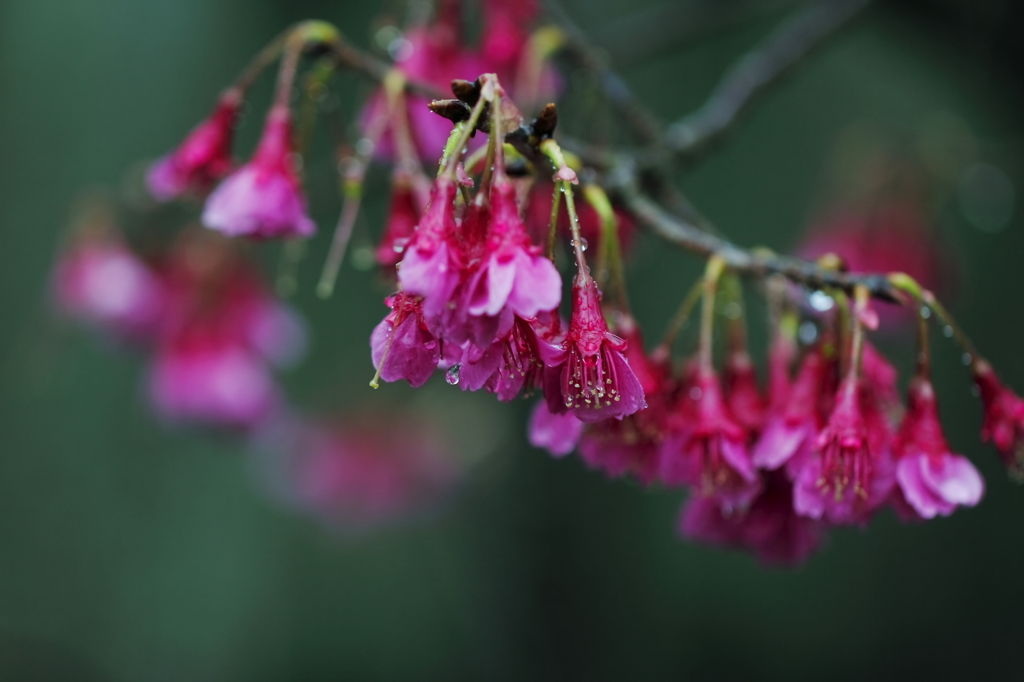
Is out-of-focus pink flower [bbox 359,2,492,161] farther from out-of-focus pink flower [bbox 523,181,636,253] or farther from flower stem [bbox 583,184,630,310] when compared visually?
flower stem [bbox 583,184,630,310]

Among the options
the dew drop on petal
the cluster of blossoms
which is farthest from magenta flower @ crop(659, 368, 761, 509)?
the dew drop on petal

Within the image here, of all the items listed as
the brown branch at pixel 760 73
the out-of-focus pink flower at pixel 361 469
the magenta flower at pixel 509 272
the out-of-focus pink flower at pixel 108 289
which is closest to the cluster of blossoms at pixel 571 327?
the magenta flower at pixel 509 272

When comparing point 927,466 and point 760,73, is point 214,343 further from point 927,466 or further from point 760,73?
point 927,466

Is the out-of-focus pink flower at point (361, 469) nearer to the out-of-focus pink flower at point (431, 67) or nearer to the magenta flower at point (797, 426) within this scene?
the out-of-focus pink flower at point (431, 67)

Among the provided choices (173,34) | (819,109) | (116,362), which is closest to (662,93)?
(819,109)

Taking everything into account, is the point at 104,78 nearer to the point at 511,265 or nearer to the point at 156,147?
the point at 156,147

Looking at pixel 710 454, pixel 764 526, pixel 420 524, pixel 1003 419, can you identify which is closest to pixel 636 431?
pixel 710 454
